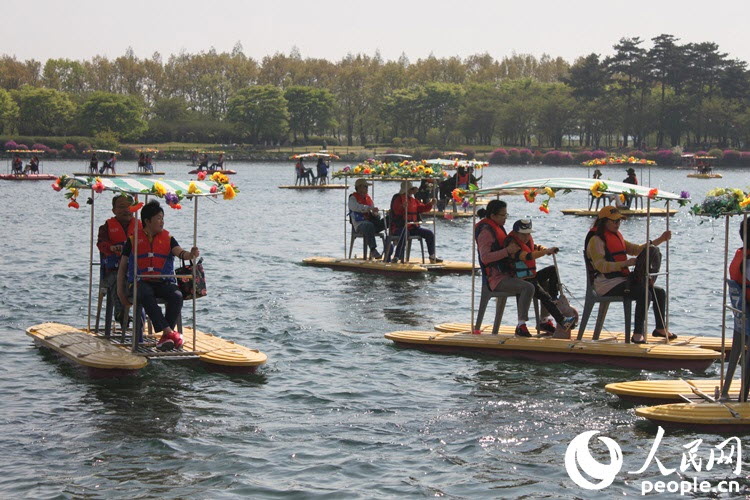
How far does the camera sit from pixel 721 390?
14.0 meters

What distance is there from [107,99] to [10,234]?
442ft

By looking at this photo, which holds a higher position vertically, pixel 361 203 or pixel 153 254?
pixel 361 203

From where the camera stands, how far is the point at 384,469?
12.9 metres

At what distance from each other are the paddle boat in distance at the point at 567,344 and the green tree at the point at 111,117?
15620cm

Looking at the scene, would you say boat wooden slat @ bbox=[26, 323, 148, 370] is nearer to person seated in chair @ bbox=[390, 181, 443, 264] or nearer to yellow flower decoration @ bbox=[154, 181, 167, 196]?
yellow flower decoration @ bbox=[154, 181, 167, 196]

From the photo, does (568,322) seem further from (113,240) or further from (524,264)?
(113,240)

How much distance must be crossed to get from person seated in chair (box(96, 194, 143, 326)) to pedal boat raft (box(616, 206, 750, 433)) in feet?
24.1

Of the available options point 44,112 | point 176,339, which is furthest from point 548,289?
point 44,112

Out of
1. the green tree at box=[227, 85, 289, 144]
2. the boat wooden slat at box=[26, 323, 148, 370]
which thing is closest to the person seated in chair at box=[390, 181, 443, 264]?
the boat wooden slat at box=[26, 323, 148, 370]

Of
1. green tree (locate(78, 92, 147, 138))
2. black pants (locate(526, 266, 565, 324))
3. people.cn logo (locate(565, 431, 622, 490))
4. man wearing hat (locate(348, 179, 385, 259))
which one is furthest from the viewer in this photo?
green tree (locate(78, 92, 147, 138))

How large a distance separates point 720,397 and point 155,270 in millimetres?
7369

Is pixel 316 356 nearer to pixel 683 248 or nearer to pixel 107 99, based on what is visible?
pixel 683 248

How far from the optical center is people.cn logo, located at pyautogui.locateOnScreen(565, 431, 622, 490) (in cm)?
1245

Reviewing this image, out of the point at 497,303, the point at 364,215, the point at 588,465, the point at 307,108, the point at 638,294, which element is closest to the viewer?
the point at 588,465
